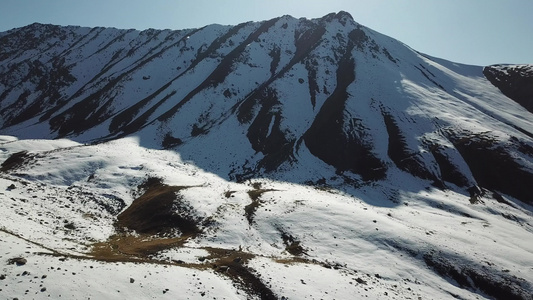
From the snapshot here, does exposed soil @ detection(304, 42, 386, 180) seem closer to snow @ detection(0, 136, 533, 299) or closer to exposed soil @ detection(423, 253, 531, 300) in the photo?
snow @ detection(0, 136, 533, 299)

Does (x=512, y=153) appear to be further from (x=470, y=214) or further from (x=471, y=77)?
(x=471, y=77)

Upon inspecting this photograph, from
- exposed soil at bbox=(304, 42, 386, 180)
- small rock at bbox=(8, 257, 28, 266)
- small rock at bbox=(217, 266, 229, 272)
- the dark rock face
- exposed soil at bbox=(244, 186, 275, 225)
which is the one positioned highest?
the dark rock face

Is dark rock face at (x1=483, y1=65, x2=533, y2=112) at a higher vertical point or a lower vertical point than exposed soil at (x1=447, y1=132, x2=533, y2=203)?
higher

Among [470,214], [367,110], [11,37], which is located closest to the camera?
[470,214]

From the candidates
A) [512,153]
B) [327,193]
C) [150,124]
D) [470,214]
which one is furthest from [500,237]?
[150,124]

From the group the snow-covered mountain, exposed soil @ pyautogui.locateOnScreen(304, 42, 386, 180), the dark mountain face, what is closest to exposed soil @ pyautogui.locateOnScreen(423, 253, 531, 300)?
the snow-covered mountain

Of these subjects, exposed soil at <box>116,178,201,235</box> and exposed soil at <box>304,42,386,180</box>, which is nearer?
exposed soil at <box>116,178,201,235</box>

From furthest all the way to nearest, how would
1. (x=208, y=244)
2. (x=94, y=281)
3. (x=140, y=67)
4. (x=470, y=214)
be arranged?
(x=140, y=67) → (x=470, y=214) → (x=208, y=244) → (x=94, y=281)
